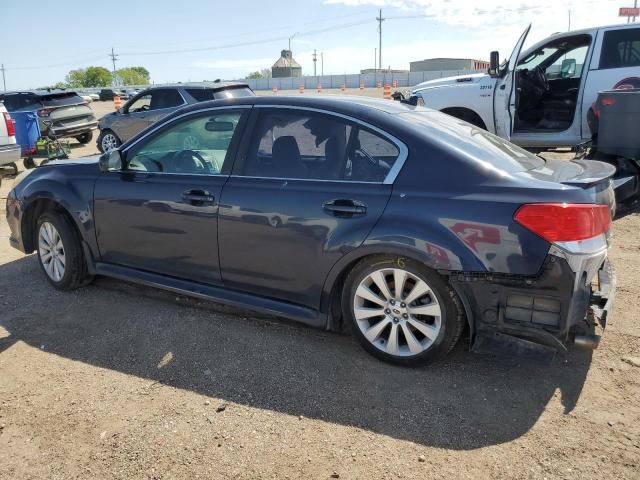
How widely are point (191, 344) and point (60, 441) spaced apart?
1.10 m

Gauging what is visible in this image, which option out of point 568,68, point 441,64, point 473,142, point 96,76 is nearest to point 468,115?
point 568,68

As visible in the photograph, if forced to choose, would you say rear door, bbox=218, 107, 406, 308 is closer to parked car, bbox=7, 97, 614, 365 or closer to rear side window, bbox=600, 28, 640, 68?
parked car, bbox=7, 97, 614, 365

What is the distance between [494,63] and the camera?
8.55 m

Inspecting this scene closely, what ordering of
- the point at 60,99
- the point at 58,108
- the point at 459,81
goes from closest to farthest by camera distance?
the point at 459,81
the point at 58,108
the point at 60,99

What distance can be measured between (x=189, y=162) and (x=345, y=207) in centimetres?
146

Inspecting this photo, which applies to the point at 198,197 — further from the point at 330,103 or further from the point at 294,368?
the point at 294,368

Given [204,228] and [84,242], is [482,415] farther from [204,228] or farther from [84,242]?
[84,242]

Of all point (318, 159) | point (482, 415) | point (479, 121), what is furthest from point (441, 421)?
point (479, 121)

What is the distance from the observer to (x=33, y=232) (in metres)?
4.89

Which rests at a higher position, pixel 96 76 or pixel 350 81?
pixel 96 76

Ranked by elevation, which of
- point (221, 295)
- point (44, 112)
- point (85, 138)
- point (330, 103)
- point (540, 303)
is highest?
point (330, 103)

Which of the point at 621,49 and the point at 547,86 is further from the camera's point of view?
the point at 547,86

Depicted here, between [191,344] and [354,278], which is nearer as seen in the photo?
[354,278]

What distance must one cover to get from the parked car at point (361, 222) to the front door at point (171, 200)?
0.04ft
